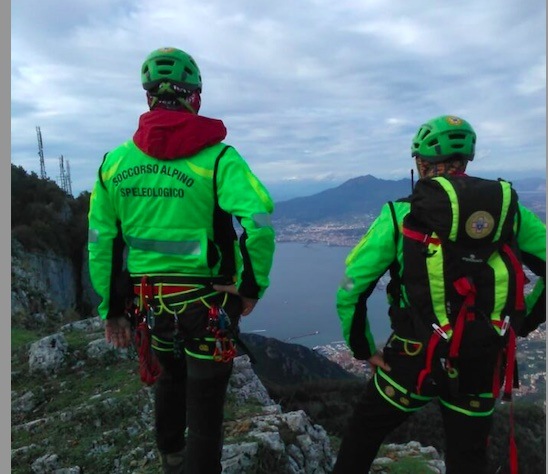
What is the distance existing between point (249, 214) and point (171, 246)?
631 millimetres

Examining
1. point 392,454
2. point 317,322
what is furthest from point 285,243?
point 392,454

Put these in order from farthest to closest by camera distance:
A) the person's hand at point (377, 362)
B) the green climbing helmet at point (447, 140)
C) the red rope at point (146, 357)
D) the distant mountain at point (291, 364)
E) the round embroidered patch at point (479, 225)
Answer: the distant mountain at point (291, 364)
the red rope at point (146, 357)
the person's hand at point (377, 362)
the green climbing helmet at point (447, 140)
the round embroidered patch at point (479, 225)

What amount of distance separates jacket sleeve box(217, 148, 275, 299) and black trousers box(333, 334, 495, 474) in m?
1.05

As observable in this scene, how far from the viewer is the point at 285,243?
83.2 metres

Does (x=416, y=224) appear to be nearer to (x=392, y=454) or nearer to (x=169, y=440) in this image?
(x=169, y=440)

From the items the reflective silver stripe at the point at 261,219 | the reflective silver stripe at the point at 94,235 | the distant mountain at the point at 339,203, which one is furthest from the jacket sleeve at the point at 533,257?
the distant mountain at the point at 339,203

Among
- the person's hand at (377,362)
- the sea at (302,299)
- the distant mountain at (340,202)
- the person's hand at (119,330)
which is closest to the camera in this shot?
the person's hand at (377,362)

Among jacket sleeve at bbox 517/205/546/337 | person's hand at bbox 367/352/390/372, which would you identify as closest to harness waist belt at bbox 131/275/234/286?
person's hand at bbox 367/352/390/372

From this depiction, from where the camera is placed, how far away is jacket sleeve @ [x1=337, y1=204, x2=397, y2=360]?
3217mm

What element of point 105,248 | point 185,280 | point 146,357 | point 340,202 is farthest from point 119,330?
point 340,202

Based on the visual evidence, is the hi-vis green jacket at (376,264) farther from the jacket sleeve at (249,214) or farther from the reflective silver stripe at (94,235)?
the reflective silver stripe at (94,235)

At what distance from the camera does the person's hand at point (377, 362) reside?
340 centimetres

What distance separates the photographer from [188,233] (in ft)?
11.0

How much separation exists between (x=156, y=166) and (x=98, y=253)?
2.79ft
